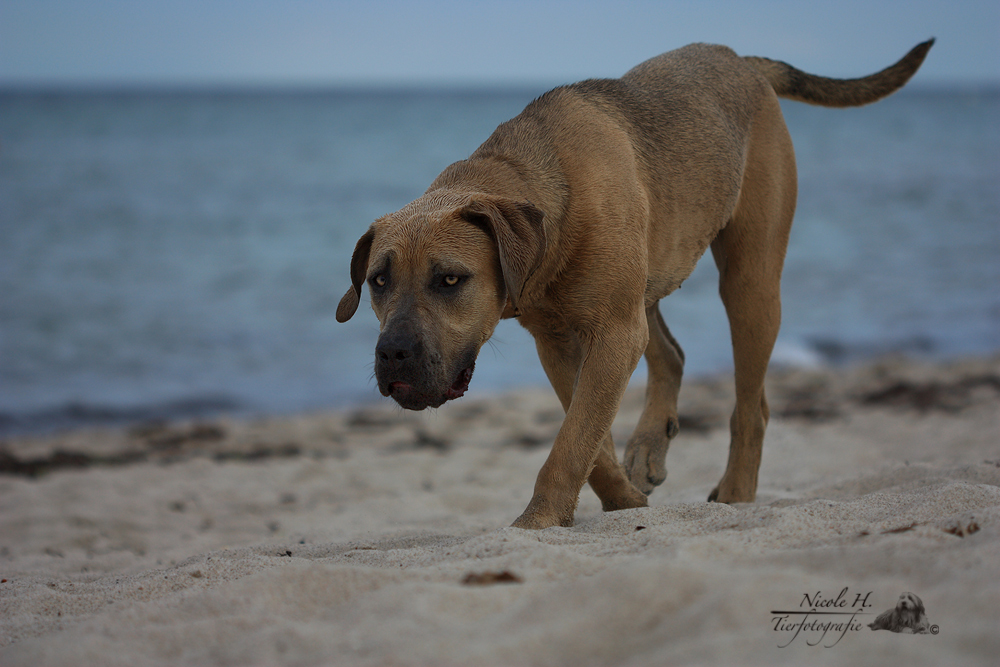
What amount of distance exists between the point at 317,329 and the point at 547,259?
10685 millimetres

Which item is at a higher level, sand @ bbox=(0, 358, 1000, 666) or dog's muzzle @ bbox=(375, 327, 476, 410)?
dog's muzzle @ bbox=(375, 327, 476, 410)

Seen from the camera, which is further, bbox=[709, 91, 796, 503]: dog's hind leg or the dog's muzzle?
bbox=[709, 91, 796, 503]: dog's hind leg

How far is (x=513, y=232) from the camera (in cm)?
362

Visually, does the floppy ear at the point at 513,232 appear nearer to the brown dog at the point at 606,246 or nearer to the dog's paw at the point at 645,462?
the brown dog at the point at 606,246

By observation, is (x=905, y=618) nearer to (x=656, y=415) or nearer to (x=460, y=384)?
(x=460, y=384)

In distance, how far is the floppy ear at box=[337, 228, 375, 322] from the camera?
3.89m

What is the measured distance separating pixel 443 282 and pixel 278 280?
576 inches

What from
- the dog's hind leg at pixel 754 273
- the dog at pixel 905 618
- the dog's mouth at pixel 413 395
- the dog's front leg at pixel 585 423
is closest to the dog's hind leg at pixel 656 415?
the dog's hind leg at pixel 754 273

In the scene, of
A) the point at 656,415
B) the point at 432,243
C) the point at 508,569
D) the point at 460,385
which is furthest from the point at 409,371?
the point at 656,415

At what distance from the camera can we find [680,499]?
539 cm

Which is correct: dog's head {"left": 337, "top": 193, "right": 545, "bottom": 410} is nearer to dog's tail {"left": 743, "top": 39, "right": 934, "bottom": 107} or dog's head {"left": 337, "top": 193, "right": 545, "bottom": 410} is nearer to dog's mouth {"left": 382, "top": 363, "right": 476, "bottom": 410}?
dog's mouth {"left": 382, "top": 363, "right": 476, "bottom": 410}

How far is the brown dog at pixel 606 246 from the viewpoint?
3.54 meters

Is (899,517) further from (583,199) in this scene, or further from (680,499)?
(680,499)

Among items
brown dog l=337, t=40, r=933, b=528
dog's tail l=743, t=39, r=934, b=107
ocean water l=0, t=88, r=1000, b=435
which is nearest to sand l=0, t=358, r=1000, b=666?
brown dog l=337, t=40, r=933, b=528
